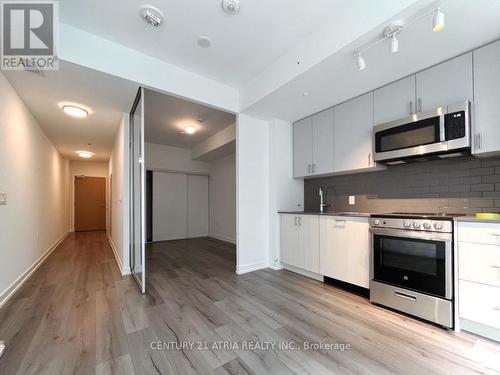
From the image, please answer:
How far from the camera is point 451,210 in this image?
7.60 feet

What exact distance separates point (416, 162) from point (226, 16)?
2.53 meters

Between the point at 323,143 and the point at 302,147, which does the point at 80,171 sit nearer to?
the point at 302,147

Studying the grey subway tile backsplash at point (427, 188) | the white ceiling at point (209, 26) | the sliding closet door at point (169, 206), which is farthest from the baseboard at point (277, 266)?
the sliding closet door at point (169, 206)

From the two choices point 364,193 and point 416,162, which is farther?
point 364,193

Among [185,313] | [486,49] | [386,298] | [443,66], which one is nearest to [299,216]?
[386,298]

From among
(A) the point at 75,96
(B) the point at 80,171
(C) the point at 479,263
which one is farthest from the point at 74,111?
(B) the point at 80,171

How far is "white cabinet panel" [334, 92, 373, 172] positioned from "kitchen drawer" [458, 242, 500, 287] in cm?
122

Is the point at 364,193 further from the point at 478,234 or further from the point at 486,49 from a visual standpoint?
the point at 486,49

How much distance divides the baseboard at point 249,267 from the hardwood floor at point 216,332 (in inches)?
9.6

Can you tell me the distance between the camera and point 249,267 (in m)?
3.40

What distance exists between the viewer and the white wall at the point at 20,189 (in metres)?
2.40

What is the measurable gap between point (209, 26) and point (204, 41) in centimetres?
21

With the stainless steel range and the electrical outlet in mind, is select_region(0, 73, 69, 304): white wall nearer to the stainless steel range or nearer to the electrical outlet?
the electrical outlet

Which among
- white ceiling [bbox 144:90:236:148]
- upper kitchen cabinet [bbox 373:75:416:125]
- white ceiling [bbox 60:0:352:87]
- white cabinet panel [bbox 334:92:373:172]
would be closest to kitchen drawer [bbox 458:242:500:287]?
white cabinet panel [bbox 334:92:373:172]
